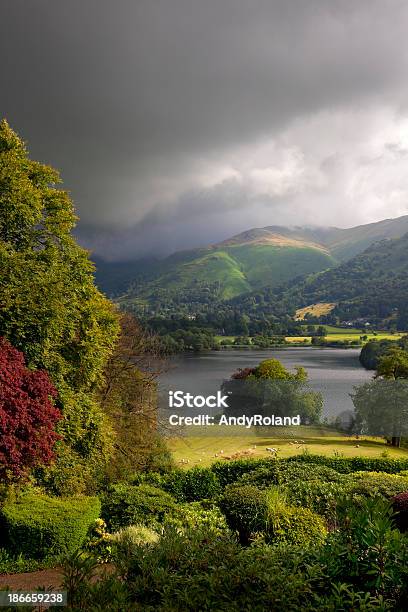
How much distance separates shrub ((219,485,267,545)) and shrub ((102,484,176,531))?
203 centimetres

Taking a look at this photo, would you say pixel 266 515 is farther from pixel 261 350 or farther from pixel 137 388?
pixel 261 350

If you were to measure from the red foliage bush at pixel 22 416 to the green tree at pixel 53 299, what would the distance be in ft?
2.42

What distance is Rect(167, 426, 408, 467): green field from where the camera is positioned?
23.1 m

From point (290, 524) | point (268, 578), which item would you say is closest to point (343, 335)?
point (290, 524)

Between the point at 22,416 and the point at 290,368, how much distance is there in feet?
174

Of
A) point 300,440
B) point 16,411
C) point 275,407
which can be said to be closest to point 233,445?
point 300,440

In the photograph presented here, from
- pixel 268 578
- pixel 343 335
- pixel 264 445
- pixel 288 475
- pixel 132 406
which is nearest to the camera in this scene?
pixel 268 578

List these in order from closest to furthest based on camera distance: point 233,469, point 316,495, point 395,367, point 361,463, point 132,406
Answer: point 316,495 < point 233,469 < point 361,463 < point 132,406 < point 395,367

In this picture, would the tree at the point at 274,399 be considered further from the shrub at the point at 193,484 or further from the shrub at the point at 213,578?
the shrub at the point at 213,578

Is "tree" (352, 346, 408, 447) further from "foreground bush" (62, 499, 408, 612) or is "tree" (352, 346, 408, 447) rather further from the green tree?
"foreground bush" (62, 499, 408, 612)

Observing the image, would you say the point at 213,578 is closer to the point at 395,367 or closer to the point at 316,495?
the point at 316,495

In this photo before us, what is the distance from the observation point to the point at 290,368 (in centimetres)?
6216

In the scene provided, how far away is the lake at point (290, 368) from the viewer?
32.5m

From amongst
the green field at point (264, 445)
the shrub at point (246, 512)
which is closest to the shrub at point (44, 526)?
the shrub at point (246, 512)
